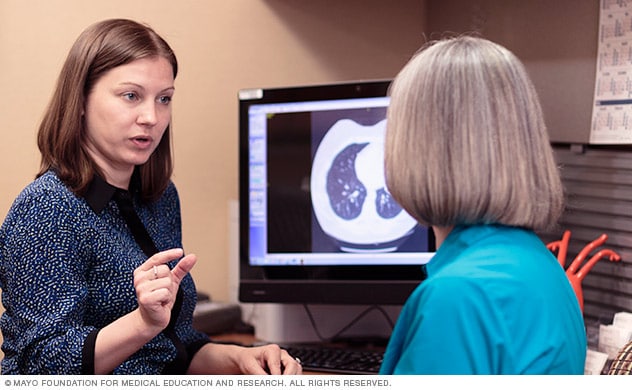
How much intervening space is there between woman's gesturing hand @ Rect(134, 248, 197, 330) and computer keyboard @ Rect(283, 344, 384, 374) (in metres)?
0.62

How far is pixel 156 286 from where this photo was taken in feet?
4.32

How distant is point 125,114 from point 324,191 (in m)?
0.66

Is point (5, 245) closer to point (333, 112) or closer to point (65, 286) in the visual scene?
point (65, 286)

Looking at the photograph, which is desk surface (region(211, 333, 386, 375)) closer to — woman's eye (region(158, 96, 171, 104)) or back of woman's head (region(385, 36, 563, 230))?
woman's eye (region(158, 96, 171, 104))

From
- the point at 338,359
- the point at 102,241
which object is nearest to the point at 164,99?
the point at 102,241

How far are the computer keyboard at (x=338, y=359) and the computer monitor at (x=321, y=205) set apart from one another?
118 mm

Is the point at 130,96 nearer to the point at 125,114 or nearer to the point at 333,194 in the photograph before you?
the point at 125,114

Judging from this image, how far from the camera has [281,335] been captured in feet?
7.15

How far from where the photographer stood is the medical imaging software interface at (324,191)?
2031 millimetres

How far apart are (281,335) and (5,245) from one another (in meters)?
0.91

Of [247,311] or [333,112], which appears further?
[247,311]
